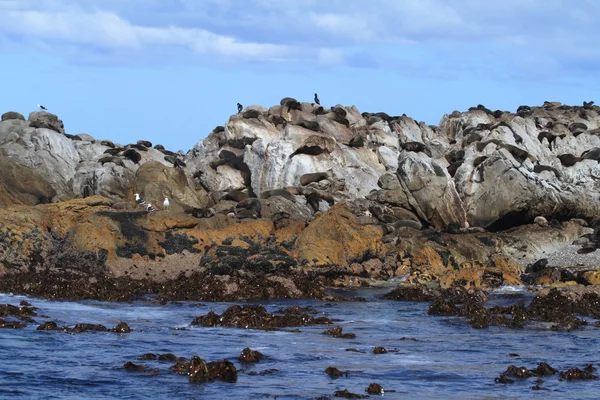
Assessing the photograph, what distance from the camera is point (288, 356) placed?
14703 mm

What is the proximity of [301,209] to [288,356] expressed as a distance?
20.4m

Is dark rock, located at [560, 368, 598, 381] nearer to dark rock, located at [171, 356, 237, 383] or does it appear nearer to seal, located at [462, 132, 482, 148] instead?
dark rock, located at [171, 356, 237, 383]

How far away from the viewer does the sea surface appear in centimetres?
1202

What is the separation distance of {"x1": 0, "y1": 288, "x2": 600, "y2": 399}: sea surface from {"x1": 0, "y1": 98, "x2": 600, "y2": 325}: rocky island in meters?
2.79

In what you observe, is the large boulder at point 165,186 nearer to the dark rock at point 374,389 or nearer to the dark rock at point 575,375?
the dark rock at point 575,375

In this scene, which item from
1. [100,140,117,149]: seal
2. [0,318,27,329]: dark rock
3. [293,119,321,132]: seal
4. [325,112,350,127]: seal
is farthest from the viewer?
[100,140,117,149]: seal

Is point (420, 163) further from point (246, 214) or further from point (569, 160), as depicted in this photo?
point (569, 160)

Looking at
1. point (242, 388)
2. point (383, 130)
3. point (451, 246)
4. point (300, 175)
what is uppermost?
point (383, 130)

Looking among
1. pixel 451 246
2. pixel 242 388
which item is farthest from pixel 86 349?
pixel 451 246

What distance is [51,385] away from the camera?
38.9ft

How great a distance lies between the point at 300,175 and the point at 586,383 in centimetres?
2743

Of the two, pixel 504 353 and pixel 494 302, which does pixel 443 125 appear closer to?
pixel 494 302

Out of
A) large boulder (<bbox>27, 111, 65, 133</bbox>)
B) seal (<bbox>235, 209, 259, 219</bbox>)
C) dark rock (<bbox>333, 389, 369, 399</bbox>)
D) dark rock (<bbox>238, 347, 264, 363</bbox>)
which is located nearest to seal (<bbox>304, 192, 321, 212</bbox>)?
seal (<bbox>235, 209, 259, 219</bbox>)

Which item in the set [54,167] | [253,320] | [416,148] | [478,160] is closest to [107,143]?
[54,167]
